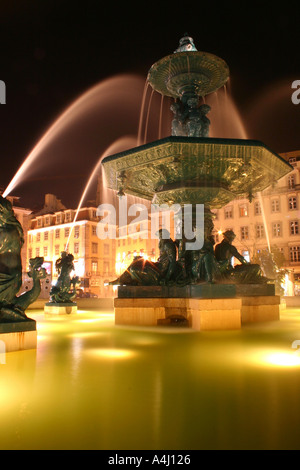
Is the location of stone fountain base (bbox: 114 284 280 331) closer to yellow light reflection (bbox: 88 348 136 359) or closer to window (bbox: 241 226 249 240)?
yellow light reflection (bbox: 88 348 136 359)

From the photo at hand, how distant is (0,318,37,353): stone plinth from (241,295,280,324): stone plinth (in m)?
5.74

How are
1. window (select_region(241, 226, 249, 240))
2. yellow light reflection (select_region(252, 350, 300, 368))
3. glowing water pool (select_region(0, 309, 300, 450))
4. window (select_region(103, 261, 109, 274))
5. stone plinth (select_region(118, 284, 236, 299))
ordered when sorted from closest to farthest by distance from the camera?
glowing water pool (select_region(0, 309, 300, 450)) → yellow light reflection (select_region(252, 350, 300, 368)) → stone plinth (select_region(118, 284, 236, 299)) → window (select_region(241, 226, 249, 240)) → window (select_region(103, 261, 109, 274))

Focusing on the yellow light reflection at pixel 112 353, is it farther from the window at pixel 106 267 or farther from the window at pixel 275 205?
the window at pixel 106 267

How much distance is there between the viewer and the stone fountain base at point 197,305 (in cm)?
783

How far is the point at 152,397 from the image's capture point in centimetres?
326

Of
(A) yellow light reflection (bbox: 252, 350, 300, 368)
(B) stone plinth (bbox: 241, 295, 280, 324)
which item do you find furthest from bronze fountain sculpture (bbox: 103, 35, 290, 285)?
(A) yellow light reflection (bbox: 252, 350, 300, 368)

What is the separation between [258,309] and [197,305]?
8.59ft

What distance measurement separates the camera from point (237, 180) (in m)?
10.9

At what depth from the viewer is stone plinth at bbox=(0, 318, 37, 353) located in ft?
17.3

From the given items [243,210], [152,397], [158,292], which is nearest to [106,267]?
[243,210]

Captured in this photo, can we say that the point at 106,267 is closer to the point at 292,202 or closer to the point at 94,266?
the point at 94,266

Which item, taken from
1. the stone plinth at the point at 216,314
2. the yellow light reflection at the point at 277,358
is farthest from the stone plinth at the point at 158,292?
the yellow light reflection at the point at 277,358

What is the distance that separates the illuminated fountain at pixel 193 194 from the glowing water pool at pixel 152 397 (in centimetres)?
273

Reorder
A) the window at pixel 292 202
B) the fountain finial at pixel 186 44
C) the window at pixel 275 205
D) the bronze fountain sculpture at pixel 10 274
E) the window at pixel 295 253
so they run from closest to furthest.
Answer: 1. the bronze fountain sculpture at pixel 10 274
2. the fountain finial at pixel 186 44
3. the window at pixel 295 253
4. the window at pixel 292 202
5. the window at pixel 275 205
